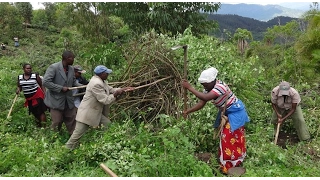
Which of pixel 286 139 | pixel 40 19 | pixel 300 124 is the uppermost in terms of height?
pixel 40 19

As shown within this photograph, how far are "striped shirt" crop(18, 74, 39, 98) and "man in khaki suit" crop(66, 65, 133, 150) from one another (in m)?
1.45

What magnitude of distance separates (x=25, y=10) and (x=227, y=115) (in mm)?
20447

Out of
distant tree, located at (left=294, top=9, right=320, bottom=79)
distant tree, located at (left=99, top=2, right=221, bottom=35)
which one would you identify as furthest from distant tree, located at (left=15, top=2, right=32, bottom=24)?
distant tree, located at (left=294, top=9, right=320, bottom=79)

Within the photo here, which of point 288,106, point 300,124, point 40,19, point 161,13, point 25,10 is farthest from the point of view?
point 40,19

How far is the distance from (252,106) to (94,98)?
3.15 meters

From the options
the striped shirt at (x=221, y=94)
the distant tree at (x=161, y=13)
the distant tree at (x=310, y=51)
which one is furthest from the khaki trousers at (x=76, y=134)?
the distant tree at (x=310, y=51)

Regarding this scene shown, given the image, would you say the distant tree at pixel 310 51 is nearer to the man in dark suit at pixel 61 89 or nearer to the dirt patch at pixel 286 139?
the dirt patch at pixel 286 139

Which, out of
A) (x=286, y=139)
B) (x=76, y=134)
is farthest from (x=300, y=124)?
(x=76, y=134)

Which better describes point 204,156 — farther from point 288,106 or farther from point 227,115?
point 288,106

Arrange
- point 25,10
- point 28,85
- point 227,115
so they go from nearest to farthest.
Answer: point 227,115 < point 28,85 < point 25,10

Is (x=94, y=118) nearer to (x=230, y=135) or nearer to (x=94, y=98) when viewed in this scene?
(x=94, y=98)

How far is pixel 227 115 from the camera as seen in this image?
4.19 metres

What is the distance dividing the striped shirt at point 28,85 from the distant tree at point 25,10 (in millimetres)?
17355

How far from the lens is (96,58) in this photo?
7035 millimetres
